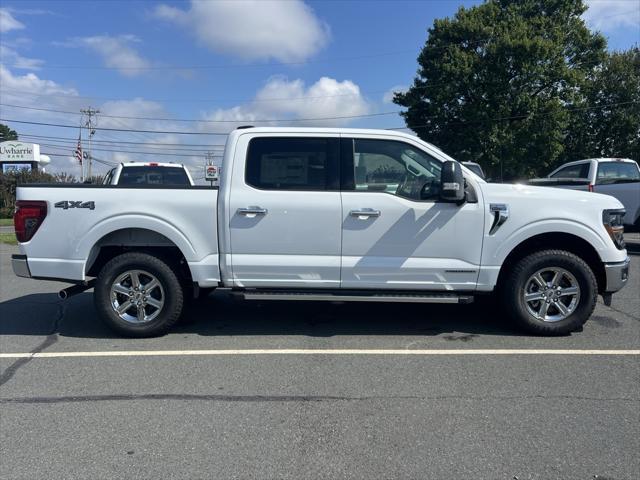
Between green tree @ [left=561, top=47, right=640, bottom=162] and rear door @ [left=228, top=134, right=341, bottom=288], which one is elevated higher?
green tree @ [left=561, top=47, right=640, bottom=162]

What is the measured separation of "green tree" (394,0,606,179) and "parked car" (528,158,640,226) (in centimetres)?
1938

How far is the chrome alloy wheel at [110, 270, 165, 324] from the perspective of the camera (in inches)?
211

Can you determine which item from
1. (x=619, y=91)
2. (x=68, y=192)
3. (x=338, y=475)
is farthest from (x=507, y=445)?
(x=619, y=91)

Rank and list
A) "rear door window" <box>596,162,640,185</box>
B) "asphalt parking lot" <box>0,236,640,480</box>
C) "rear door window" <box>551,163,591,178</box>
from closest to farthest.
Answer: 1. "asphalt parking lot" <box>0,236,640,480</box>
2. "rear door window" <box>596,162,640,185</box>
3. "rear door window" <box>551,163,591,178</box>

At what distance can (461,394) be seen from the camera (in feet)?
13.1

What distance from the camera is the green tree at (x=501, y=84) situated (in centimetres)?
3131

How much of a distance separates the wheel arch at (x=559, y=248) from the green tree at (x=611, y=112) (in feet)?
110

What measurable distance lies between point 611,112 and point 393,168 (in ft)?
121

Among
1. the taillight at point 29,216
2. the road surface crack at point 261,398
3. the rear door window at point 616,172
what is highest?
the rear door window at point 616,172

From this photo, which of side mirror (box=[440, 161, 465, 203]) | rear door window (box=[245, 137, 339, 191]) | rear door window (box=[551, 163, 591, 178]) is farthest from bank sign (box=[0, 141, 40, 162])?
side mirror (box=[440, 161, 465, 203])

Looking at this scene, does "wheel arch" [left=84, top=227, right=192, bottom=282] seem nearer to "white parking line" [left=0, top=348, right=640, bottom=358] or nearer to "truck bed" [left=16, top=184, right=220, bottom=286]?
"truck bed" [left=16, top=184, right=220, bottom=286]

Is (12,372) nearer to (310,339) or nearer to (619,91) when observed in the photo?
(310,339)

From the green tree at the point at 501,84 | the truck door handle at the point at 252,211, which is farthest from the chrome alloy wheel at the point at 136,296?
the green tree at the point at 501,84

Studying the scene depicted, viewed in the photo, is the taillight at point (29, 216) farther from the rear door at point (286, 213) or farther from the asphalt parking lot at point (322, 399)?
the rear door at point (286, 213)
